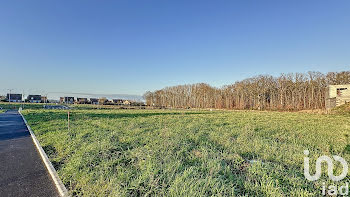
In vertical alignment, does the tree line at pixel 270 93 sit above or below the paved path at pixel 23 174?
above

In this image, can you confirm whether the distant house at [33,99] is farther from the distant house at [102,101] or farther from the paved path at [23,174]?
the paved path at [23,174]

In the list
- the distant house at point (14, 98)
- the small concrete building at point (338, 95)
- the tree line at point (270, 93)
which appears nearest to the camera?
the small concrete building at point (338, 95)

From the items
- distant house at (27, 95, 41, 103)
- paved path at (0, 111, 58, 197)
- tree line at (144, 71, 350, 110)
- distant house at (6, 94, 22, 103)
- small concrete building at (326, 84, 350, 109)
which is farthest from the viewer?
distant house at (27, 95, 41, 103)

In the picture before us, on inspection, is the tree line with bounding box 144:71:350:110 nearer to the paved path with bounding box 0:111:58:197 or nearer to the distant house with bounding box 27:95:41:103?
the paved path with bounding box 0:111:58:197

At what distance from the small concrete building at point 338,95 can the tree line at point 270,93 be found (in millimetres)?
6169

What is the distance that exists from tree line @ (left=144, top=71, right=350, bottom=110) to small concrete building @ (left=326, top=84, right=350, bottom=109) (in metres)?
6.17

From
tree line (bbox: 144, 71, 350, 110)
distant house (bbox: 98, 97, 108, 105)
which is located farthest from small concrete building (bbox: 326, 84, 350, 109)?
distant house (bbox: 98, 97, 108, 105)

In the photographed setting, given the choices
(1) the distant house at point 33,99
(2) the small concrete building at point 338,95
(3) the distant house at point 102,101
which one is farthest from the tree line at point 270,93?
(1) the distant house at point 33,99

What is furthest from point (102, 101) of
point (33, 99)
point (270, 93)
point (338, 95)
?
point (338, 95)

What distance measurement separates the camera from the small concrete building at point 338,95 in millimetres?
25109

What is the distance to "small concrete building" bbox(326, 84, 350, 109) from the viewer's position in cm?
2511

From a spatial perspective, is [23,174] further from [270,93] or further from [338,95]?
[270,93]

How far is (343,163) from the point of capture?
12.9 feet

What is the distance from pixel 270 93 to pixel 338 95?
46.3 feet
